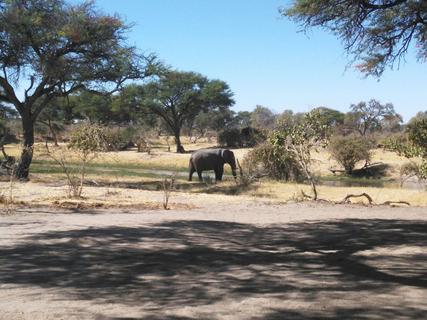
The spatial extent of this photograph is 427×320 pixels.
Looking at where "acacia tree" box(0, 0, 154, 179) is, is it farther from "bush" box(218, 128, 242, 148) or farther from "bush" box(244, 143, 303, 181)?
"bush" box(218, 128, 242, 148)

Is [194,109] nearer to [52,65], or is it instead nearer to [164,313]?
[52,65]

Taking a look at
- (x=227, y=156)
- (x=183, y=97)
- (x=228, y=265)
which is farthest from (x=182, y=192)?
(x=183, y=97)

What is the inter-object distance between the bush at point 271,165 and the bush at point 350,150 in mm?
12710

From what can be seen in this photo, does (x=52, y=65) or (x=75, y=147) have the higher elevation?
(x=52, y=65)

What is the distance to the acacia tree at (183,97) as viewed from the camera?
64.2 m

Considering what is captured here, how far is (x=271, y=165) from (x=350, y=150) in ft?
46.6

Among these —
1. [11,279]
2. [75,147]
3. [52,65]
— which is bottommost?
[11,279]

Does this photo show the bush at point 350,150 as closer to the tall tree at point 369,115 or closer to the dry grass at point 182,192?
the dry grass at point 182,192

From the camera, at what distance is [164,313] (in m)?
5.73

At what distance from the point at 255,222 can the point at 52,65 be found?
15.4m

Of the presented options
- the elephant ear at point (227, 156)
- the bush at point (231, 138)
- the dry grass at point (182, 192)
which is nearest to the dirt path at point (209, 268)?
the dry grass at point (182, 192)

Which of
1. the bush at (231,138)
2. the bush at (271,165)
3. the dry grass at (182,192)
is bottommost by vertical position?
the dry grass at (182,192)

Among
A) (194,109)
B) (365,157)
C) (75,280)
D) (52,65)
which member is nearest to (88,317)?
(75,280)

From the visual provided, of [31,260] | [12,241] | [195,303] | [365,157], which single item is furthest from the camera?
[365,157]
